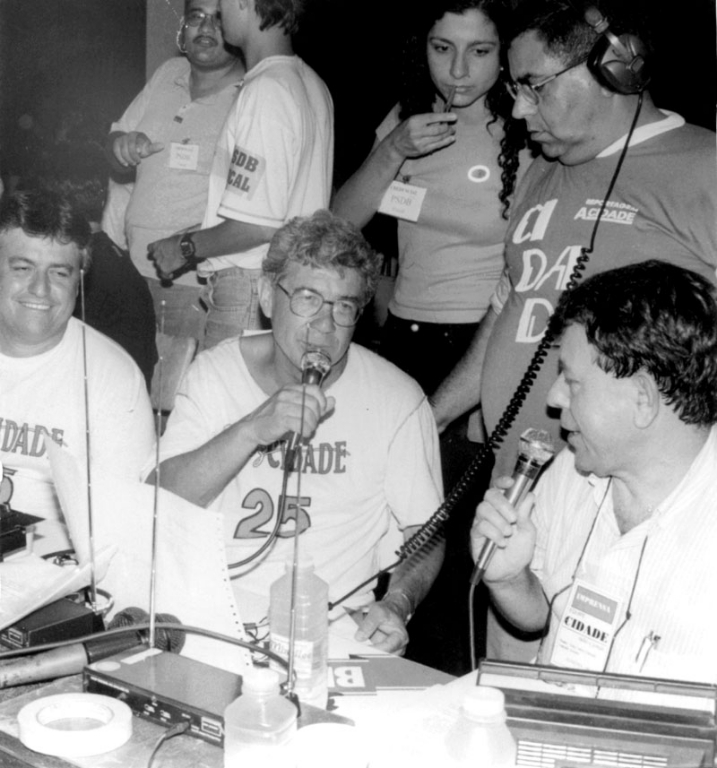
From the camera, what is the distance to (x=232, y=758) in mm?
979

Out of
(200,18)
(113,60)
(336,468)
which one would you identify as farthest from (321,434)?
(113,60)

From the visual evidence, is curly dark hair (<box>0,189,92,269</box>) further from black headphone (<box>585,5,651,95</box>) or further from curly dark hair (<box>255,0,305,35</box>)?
black headphone (<box>585,5,651,95</box>)

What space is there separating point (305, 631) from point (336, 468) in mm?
738

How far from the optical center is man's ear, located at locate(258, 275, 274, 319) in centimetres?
202

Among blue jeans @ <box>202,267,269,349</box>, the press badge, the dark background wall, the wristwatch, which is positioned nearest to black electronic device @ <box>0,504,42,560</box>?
the press badge

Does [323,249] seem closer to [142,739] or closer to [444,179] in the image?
[444,179]

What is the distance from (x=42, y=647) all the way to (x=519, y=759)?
0.59m

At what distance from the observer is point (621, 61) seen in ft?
5.94

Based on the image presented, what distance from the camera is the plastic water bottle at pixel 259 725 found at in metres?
0.96

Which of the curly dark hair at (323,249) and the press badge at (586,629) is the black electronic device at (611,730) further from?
the curly dark hair at (323,249)

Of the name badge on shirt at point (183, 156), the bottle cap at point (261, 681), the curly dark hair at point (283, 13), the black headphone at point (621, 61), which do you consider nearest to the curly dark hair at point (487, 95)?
the curly dark hair at point (283, 13)

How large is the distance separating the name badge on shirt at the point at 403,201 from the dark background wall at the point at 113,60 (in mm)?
145

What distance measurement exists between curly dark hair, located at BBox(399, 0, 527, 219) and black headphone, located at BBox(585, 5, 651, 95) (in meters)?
0.48

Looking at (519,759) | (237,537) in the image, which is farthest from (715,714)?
(237,537)
